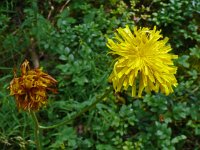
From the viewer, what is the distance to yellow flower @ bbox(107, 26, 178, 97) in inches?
64.1

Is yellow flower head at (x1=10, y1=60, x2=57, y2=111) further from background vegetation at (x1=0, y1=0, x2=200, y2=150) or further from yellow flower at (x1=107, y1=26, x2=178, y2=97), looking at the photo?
background vegetation at (x1=0, y1=0, x2=200, y2=150)

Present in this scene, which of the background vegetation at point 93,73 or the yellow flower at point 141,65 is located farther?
the background vegetation at point 93,73

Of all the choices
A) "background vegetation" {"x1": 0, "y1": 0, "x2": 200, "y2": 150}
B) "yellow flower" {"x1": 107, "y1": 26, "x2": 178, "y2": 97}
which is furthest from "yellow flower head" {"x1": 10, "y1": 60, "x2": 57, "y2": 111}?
"background vegetation" {"x1": 0, "y1": 0, "x2": 200, "y2": 150}

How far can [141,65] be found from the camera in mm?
1637

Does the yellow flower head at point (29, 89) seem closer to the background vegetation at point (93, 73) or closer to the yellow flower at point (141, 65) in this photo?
the yellow flower at point (141, 65)

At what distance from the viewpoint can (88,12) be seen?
2727 mm

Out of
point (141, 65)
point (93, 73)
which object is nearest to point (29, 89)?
point (141, 65)

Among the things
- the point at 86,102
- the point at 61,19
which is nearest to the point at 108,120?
the point at 86,102

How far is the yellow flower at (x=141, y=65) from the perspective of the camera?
1.63 m

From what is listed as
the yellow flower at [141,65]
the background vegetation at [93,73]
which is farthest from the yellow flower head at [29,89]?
the background vegetation at [93,73]

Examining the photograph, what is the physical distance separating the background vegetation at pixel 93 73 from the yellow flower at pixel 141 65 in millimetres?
537

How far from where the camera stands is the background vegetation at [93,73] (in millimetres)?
2295

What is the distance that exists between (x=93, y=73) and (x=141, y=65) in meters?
0.83

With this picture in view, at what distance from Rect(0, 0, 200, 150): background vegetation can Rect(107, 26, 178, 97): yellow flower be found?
54cm
